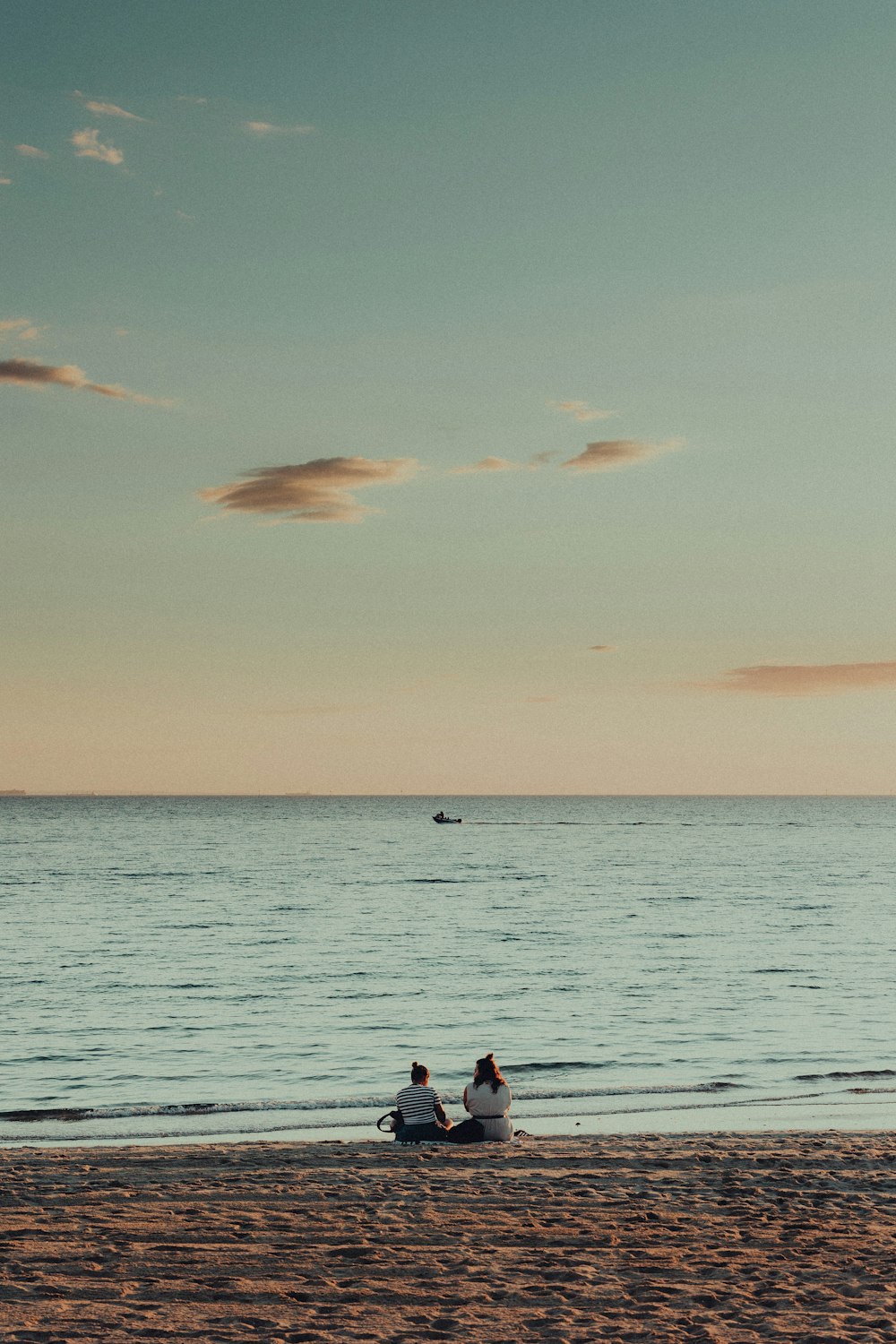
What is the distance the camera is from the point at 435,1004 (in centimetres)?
2866

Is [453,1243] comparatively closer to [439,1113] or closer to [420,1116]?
[420,1116]

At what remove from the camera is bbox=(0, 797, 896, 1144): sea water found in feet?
60.7

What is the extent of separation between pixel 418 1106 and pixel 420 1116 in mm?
138

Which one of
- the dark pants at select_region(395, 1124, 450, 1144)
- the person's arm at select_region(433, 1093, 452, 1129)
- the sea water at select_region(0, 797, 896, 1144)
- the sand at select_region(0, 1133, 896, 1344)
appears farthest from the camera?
the sea water at select_region(0, 797, 896, 1144)

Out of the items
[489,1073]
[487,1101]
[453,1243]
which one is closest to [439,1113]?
[487,1101]

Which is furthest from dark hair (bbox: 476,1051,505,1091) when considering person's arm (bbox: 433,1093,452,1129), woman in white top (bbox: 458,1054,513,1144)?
person's arm (bbox: 433,1093,452,1129)

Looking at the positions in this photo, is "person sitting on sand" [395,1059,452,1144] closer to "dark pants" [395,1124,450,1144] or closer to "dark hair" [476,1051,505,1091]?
"dark pants" [395,1124,450,1144]

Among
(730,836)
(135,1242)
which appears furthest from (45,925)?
(730,836)

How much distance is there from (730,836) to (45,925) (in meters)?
116

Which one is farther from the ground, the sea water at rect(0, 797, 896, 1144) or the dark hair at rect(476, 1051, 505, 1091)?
the dark hair at rect(476, 1051, 505, 1091)

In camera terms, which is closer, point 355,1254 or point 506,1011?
point 355,1254

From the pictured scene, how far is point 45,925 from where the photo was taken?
157 feet

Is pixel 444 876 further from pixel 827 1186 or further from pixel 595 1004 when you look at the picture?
pixel 827 1186

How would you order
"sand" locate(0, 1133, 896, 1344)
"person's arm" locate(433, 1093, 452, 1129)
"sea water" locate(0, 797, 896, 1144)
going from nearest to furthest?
"sand" locate(0, 1133, 896, 1344), "person's arm" locate(433, 1093, 452, 1129), "sea water" locate(0, 797, 896, 1144)
